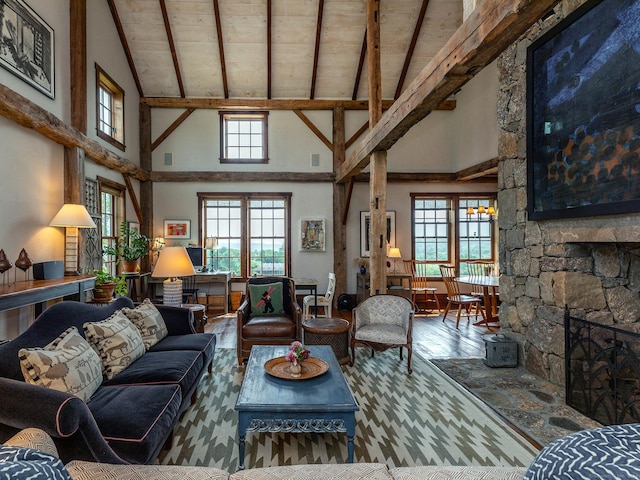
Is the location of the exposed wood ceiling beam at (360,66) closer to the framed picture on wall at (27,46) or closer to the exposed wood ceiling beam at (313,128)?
the exposed wood ceiling beam at (313,128)

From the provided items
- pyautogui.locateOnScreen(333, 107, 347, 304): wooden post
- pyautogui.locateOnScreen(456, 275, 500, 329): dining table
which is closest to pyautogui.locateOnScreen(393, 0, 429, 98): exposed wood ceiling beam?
pyautogui.locateOnScreen(333, 107, 347, 304): wooden post

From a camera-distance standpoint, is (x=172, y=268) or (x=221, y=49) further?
(x=221, y=49)

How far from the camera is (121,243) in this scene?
6898 millimetres

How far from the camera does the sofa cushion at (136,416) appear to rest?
6.26 feet

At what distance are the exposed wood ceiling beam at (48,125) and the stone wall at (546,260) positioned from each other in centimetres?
526

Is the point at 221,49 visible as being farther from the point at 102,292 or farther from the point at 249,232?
the point at 102,292

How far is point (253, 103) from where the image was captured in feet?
26.7

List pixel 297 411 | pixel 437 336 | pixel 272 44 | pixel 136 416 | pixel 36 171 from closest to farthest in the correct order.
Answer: pixel 136 416 < pixel 297 411 < pixel 36 171 < pixel 437 336 < pixel 272 44

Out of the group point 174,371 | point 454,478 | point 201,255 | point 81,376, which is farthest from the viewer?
point 201,255

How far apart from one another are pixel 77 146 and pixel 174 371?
3987mm

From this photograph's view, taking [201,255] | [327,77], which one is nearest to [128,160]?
[201,255]

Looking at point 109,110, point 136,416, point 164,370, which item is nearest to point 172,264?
point 164,370

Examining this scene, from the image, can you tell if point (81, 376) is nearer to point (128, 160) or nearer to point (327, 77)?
point (128, 160)

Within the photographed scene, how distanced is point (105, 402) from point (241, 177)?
21.0 ft
